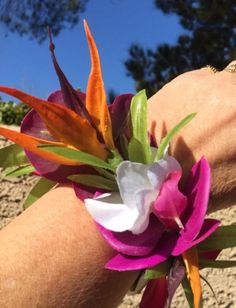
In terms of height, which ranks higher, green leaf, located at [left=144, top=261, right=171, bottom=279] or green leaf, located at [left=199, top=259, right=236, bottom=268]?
green leaf, located at [left=144, top=261, right=171, bottom=279]

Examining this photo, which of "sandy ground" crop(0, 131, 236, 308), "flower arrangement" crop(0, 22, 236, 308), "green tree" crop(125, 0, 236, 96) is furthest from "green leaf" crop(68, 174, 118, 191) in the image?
"green tree" crop(125, 0, 236, 96)

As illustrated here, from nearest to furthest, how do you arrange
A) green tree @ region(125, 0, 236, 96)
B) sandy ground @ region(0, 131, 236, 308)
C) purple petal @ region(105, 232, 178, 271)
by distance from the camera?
purple petal @ region(105, 232, 178, 271) < sandy ground @ region(0, 131, 236, 308) < green tree @ region(125, 0, 236, 96)

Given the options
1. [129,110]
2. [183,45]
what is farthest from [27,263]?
[183,45]

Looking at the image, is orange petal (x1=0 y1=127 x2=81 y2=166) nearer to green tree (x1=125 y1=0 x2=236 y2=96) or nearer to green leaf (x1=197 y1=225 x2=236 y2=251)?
green leaf (x1=197 y1=225 x2=236 y2=251)

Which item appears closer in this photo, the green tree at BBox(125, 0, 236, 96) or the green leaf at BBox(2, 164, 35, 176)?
the green leaf at BBox(2, 164, 35, 176)

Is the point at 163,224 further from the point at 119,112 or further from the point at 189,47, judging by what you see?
the point at 189,47

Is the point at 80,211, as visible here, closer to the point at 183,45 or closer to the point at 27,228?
the point at 27,228

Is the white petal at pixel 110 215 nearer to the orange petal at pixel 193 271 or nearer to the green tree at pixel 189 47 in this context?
the orange petal at pixel 193 271
